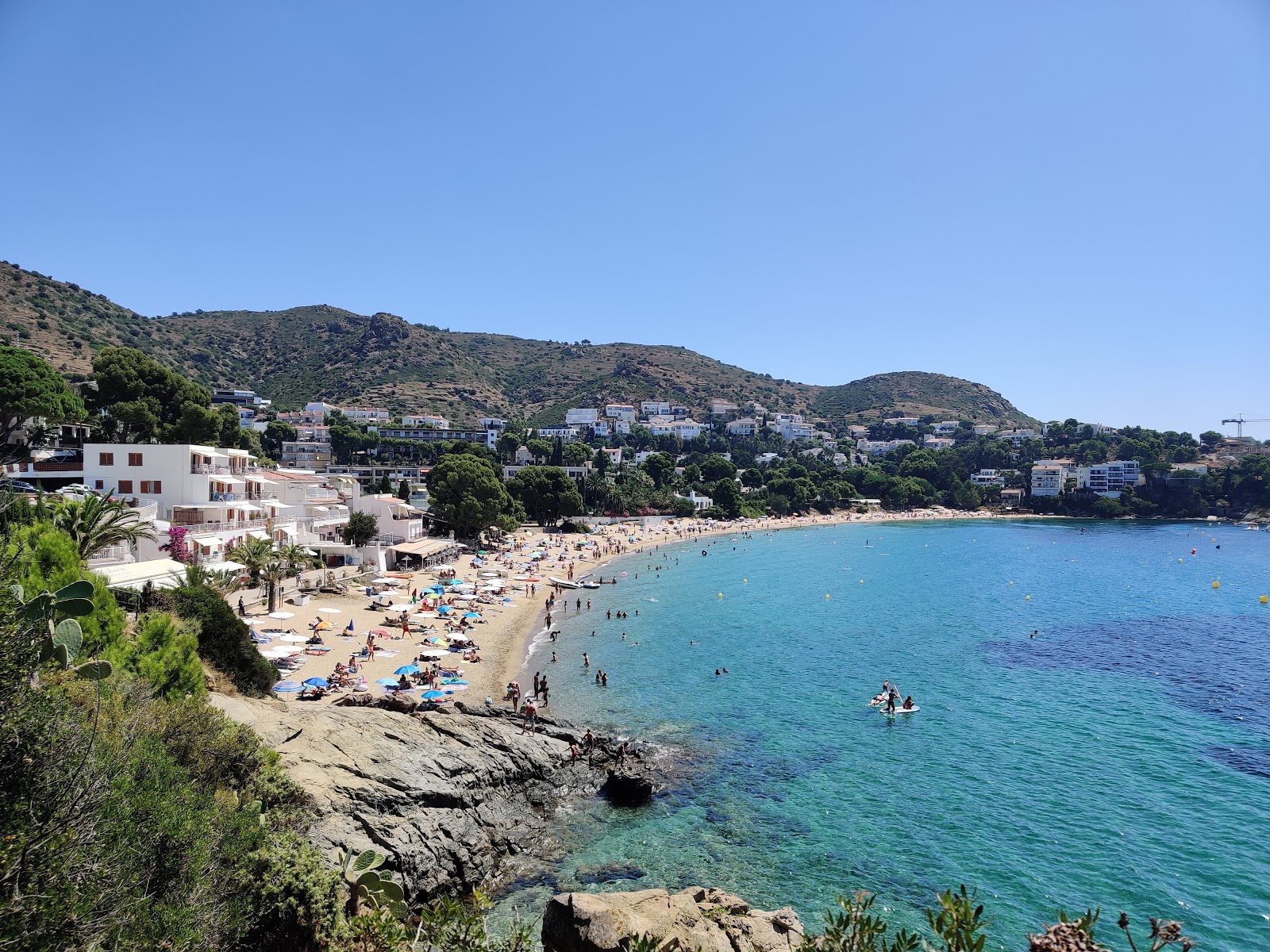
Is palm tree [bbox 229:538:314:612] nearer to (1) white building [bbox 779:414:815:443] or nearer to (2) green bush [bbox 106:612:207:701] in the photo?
(2) green bush [bbox 106:612:207:701]

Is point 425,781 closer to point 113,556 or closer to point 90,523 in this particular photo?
point 90,523

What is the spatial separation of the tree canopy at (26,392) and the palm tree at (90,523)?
755 inches

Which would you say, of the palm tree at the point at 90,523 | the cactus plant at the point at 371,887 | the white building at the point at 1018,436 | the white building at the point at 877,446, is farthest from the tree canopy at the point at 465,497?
the white building at the point at 1018,436

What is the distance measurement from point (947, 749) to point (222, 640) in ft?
75.8

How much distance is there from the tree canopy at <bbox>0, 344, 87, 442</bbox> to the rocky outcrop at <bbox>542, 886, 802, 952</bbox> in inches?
1568

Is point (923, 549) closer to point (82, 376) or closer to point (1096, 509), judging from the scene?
point (1096, 509)

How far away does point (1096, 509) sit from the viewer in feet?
396

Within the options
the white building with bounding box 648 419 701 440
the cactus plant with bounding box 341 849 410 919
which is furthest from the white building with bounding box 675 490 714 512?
the cactus plant with bounding box 341 849 410 919

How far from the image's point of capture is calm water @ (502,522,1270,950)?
1571cm

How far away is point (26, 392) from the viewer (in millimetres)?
35781

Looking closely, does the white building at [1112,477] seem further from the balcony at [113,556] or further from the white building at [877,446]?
the balcony at [113,556]

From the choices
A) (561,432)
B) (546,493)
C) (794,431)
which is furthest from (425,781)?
(794,431)

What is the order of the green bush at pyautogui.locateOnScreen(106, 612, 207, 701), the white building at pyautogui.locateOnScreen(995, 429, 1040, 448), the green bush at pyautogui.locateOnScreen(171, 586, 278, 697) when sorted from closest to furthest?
the green bush at pyautogui.locateOnScreen(106, 612, 207, 701), the green bush at pyautogui.locateOnScreen(171, 586, 278, 697), the white building at pyautogui.locateOnScreen(995, 429, 1040, 448)

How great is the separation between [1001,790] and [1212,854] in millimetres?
4700
